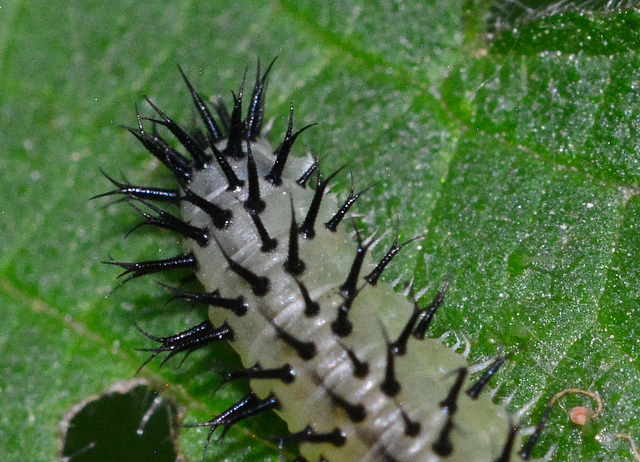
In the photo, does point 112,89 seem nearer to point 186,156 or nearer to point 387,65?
point 186,156

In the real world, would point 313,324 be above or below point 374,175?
below

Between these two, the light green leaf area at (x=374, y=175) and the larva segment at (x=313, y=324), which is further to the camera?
the light green leaf area at (x=374, y=175)

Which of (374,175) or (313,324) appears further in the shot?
(374,175)

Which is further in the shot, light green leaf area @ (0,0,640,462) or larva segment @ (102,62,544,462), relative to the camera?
light green leaf area @ (0,0,640,462)
